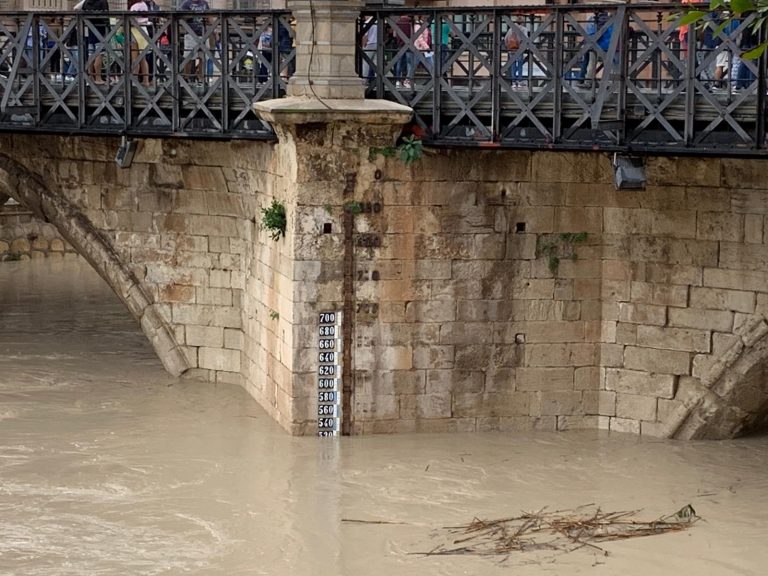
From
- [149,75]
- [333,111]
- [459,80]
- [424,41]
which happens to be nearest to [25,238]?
[149,75]

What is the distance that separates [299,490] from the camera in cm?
1152

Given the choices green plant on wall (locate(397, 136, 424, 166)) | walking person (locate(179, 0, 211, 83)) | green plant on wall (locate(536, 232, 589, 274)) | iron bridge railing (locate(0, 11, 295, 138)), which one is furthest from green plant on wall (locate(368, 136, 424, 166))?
walking person (locate(179, 0, 211, 83))

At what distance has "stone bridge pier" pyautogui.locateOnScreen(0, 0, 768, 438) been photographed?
1205 cm

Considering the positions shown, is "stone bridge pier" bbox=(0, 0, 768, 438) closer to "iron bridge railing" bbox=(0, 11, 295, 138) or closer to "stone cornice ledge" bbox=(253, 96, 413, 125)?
"stone cornice ledge" bbox=(253, 96, 413, 125)

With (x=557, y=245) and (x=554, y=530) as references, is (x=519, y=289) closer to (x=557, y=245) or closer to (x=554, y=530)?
(x=557, y=245)

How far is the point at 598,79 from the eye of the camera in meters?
11.6

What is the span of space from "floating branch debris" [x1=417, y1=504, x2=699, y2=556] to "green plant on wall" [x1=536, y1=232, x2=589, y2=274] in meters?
2.39

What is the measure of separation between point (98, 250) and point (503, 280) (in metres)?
4.43

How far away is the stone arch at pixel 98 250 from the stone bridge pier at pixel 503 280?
1958 mm

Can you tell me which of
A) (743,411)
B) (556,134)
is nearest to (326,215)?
(556,134)

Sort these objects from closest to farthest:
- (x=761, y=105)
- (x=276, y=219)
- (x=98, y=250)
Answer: (x=761, y=105)
(x=276, y=219)
(x=98, y=250)

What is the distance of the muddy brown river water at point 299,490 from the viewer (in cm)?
1017

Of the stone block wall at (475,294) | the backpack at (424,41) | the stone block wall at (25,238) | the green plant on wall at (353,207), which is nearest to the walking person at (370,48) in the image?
the backpack at (424,41)

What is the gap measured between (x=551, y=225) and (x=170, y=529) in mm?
4064
